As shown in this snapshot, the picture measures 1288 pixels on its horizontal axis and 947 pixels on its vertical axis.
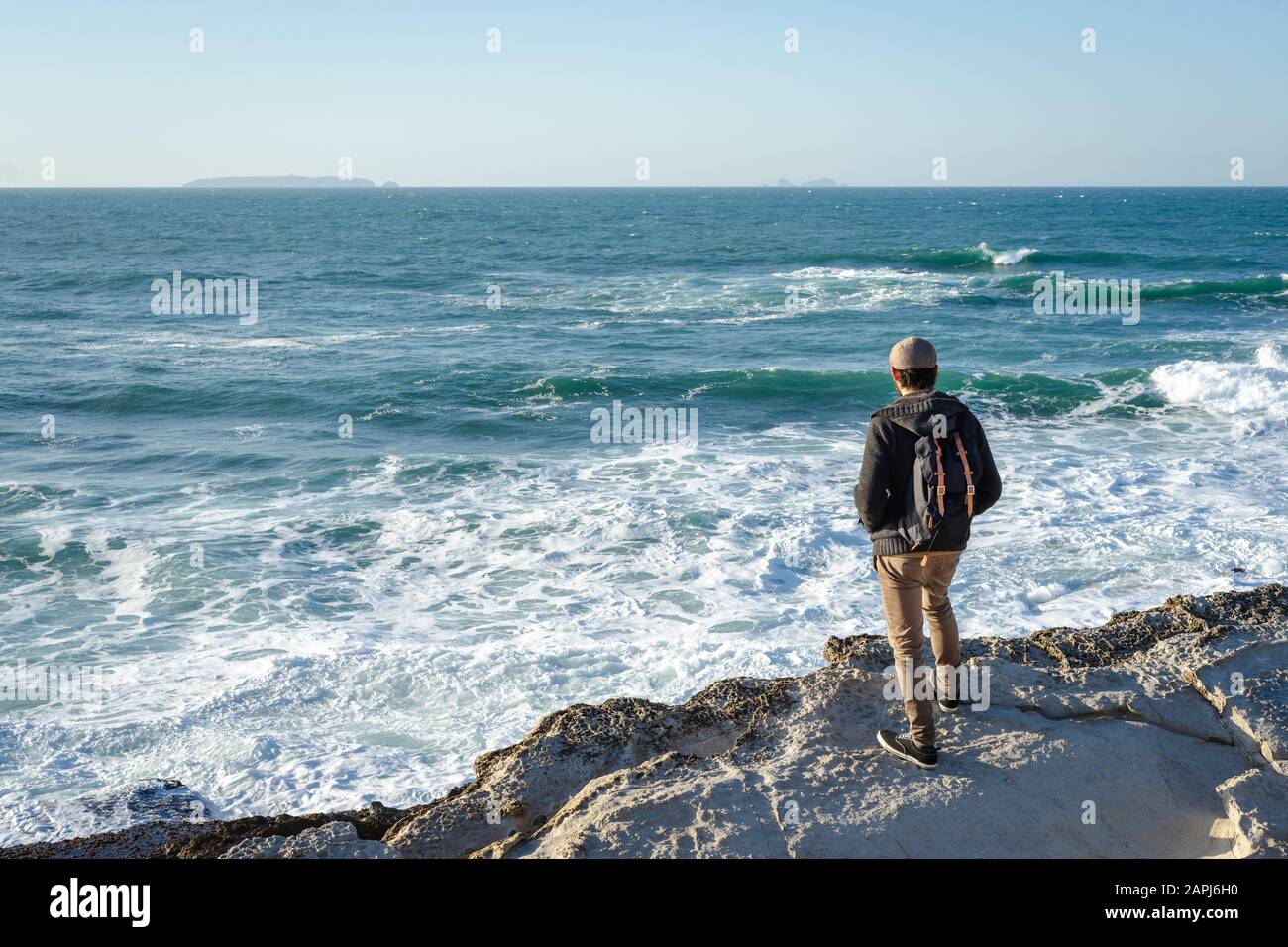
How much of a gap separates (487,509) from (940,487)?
9120 millimetres

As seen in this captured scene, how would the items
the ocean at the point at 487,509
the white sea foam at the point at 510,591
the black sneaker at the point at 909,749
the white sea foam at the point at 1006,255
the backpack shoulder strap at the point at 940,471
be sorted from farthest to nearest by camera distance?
the white sea foam at the point at 1006,255 < the ocean at the point at 487,509 < the white sea foam at the point at 510,591 < the black sneaker at the point at 909,749 < the backpack shoulder strap at the point at 940,471

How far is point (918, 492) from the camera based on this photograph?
414 centimetres

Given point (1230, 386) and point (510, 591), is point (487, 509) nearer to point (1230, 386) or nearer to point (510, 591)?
point (510, 591)

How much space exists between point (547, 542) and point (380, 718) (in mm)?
4195

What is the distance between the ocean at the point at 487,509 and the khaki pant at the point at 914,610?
10.6ft

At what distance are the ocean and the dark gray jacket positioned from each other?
3538 mm

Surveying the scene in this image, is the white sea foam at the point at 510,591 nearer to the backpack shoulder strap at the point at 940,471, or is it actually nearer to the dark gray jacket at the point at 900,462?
the dark gray jacket at the point at 900,462

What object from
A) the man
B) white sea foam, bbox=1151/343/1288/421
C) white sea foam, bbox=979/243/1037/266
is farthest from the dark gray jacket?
white sea foam, bbox=979/243/1037/266

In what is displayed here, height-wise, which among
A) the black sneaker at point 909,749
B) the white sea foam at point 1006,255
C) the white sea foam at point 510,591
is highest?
the white sea foam at point 1006,255

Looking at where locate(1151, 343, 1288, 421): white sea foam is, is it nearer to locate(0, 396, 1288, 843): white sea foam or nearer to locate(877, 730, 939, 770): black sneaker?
locate(0, 396, 1288, 843): white sea foam

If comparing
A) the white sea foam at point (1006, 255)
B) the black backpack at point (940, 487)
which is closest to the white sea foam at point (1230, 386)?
the black backpack at point (940, 487)

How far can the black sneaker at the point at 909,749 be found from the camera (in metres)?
4.42

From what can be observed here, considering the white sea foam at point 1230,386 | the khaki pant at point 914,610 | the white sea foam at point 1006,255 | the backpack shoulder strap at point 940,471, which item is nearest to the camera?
the backpack shoulder strap at point 940,471

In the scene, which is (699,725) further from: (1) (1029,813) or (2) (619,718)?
(1) (1029,813)
